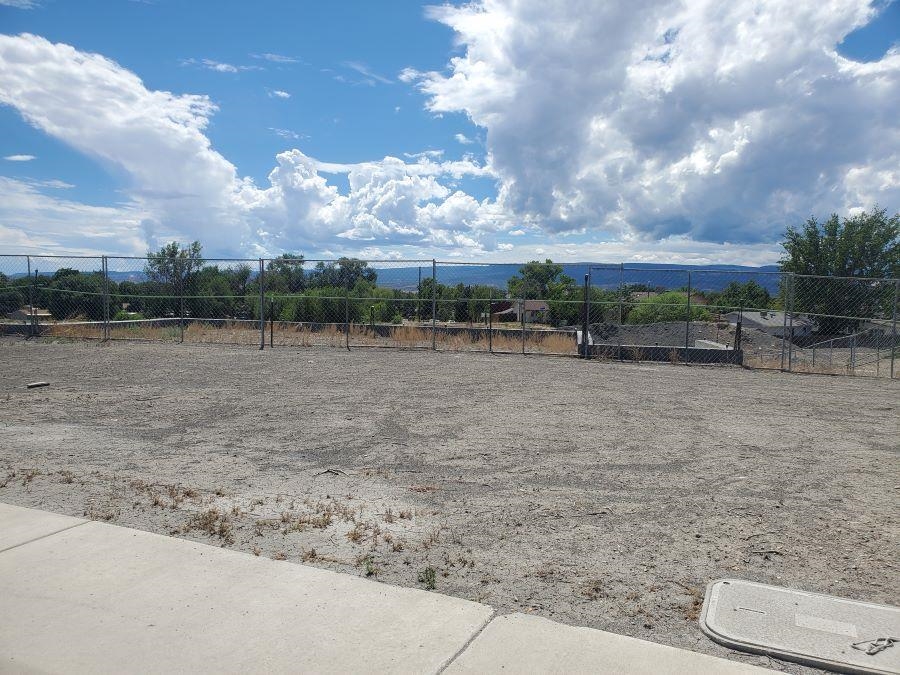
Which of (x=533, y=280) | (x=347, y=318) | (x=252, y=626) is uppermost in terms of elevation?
(x=533, y=280)

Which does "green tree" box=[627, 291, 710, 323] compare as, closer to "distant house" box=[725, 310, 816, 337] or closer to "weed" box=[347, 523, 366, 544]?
"distant house" box=[725, 310, 816, 337]

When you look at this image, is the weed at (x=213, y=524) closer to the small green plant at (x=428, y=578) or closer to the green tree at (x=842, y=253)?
the small green plant at (x=428, y=578)

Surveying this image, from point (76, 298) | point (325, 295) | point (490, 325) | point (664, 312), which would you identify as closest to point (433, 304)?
point (490, 325)

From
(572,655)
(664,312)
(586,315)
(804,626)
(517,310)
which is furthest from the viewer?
(664,312)

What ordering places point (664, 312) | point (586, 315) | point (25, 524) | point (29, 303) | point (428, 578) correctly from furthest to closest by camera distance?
point (664, 312), point (29, 303), point (586, 315), point (25, 524), point (428, 578)

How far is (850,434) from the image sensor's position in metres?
8.97

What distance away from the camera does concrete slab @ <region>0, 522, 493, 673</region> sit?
3.45m

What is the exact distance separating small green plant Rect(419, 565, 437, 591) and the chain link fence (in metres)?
13.5

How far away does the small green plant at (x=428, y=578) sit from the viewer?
4.26 meters

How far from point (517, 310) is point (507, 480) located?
13.4 m

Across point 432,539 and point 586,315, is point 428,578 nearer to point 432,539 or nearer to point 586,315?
point 432,539

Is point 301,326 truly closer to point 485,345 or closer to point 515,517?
point 485,345

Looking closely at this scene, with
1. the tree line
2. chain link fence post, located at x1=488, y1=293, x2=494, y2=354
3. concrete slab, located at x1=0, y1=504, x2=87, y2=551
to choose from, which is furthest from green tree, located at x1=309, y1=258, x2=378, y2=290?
concrete slab, located at x1=0, y1=504, x2=87, y2=551

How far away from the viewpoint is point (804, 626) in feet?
12.2
